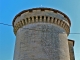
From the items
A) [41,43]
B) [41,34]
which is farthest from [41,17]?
[41,43]

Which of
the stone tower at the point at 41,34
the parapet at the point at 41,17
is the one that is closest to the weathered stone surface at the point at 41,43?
the stone tower at the point at 41,34

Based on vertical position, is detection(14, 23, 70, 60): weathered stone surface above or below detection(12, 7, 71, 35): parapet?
below

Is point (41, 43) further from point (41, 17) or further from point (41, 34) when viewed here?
point (41, 17)

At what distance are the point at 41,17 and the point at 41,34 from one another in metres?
1.01

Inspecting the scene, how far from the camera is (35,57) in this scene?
7.73 metres

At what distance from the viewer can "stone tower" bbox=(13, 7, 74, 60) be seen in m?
7.97

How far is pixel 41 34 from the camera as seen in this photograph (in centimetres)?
845

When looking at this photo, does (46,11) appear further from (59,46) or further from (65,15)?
(59,46)

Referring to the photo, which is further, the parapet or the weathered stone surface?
the parapet

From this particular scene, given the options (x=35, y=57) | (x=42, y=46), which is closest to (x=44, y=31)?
(x=42, y=46)

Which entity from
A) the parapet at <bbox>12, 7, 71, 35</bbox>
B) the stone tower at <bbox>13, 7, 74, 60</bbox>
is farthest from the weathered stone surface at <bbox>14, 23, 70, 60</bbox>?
the parapet at <bbox>12, 7, 71, 35</bbox>

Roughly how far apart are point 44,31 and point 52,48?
1.06m

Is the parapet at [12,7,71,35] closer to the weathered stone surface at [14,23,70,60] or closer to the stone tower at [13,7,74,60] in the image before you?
the stone tower at [13,7,74,60]

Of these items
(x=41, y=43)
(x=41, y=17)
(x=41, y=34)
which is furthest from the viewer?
(x=41, y=17)
